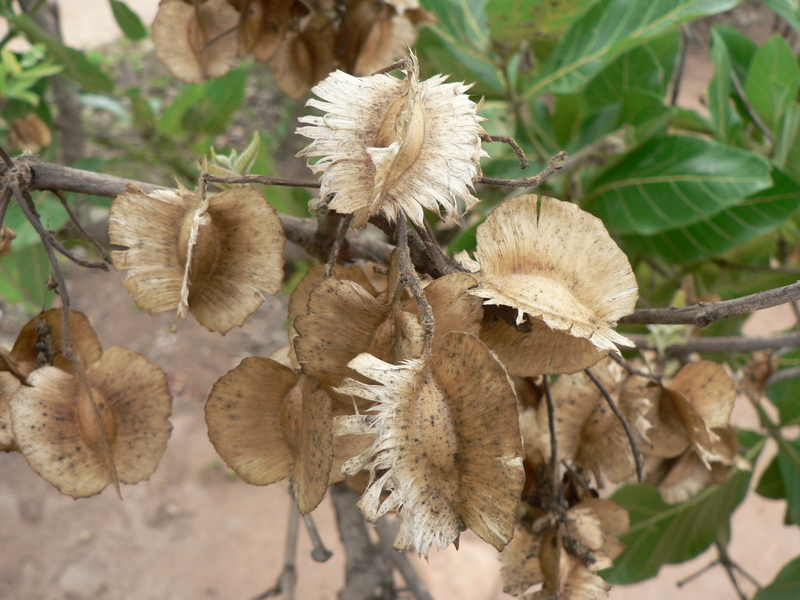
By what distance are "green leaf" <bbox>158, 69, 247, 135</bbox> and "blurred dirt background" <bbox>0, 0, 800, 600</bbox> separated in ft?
5.58

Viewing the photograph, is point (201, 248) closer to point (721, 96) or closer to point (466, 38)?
point (466, 38)

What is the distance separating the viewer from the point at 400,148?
0.43 m

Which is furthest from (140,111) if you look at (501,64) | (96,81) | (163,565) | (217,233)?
(163,565)

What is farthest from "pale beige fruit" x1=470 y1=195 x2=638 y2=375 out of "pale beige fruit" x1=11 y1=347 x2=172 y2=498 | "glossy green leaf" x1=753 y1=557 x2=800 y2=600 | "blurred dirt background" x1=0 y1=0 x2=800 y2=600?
"blurred dirt background" x1=0 y1=0 x2=800 y2=600

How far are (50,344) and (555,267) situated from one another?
45cm

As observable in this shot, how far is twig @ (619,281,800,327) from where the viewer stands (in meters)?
0.47

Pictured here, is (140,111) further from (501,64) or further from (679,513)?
(679,513)

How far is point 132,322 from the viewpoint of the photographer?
147 inches

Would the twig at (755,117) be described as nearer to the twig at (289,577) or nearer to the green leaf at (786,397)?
the green leaf at (786,397)

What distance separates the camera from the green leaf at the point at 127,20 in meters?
→ 1.53

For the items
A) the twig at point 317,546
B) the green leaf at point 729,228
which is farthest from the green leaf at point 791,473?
the twig at point 317,546

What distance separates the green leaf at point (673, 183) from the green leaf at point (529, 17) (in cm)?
25

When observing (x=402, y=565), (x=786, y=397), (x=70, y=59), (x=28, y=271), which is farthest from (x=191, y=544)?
(x=786, y=397)

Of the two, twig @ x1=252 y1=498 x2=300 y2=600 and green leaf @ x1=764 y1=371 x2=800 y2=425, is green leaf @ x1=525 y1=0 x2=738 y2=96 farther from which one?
twig @ x1=252 y1=498 x2=300 y2=600
